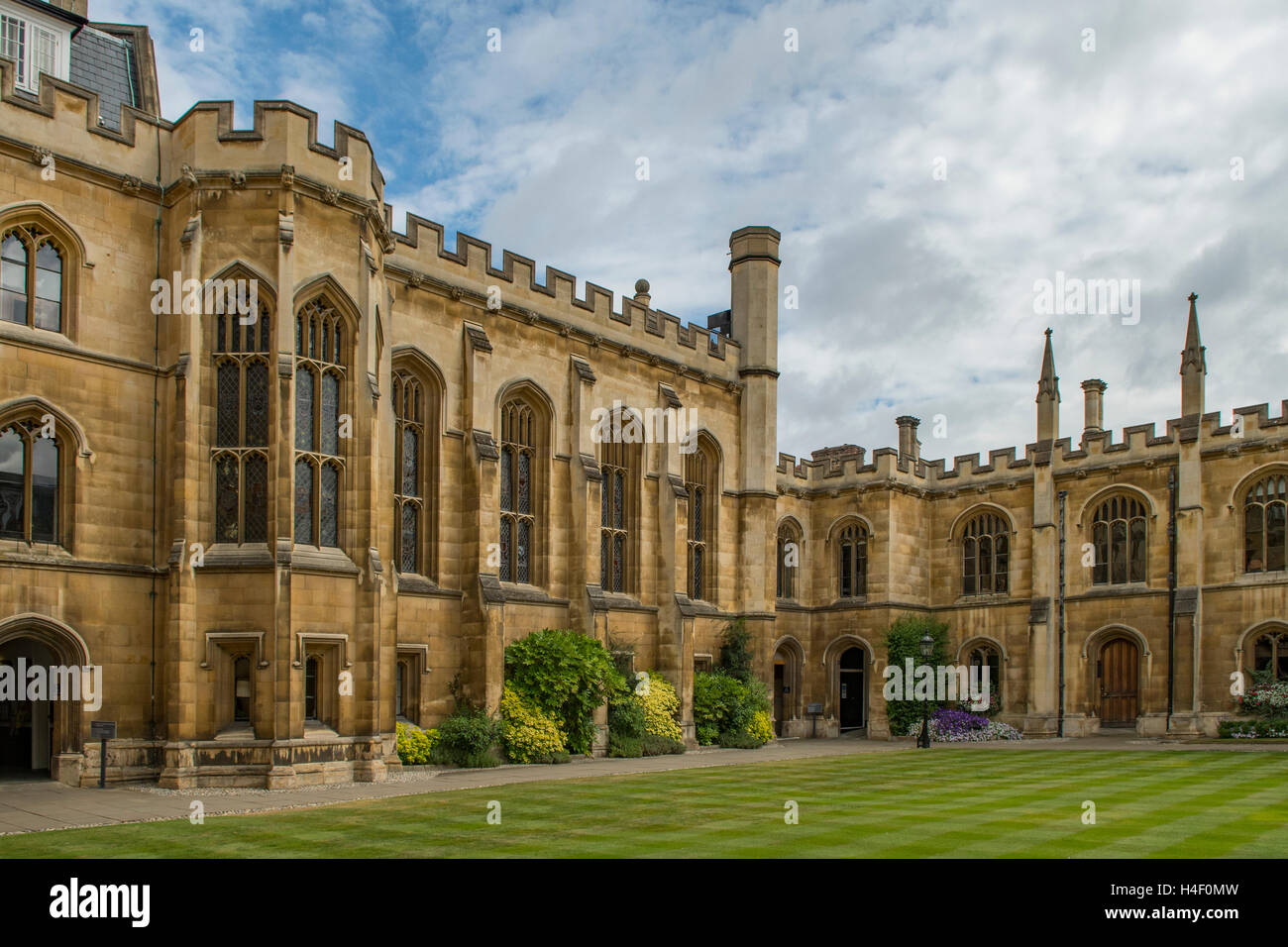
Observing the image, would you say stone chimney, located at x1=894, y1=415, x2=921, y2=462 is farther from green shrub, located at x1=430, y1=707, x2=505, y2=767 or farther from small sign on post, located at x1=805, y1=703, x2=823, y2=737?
green shrub, located at x1=430, y1=707, x2=505, y2=767

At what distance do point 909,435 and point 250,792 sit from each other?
1069 inches

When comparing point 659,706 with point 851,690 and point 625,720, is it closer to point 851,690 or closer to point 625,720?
point 625,720

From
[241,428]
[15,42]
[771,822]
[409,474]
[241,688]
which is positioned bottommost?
[771,822]

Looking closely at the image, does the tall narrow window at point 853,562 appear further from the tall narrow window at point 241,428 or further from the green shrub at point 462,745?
the tall narrow window at point 241,428

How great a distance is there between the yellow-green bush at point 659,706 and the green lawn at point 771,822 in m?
7.46

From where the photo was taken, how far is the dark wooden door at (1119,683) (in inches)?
1244

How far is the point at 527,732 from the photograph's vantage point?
2198 cm

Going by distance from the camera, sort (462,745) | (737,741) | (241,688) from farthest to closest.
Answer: (737,741) < (462,745) < (241,688)

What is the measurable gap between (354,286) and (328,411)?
225 centimetres

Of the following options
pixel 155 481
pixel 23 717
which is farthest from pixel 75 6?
pixel 23 717

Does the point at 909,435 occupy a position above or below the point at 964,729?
above

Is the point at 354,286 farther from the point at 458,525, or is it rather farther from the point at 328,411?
the point at 458,525
